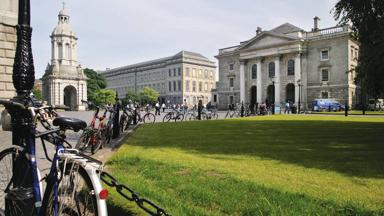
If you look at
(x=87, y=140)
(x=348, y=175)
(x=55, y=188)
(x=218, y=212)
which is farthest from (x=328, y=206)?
(x=87, y=140)

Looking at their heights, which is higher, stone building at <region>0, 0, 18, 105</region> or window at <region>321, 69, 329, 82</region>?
window at <region>321, 69, 329, 82</region>

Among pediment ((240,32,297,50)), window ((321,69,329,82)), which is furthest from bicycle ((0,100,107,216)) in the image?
pediment ((240,32,297,50))

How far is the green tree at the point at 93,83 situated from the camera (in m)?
92.4

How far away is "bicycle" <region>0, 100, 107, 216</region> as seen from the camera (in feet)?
10.00

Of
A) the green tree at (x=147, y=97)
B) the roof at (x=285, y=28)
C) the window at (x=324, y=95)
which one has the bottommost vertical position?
the window at (x=324, y=95)

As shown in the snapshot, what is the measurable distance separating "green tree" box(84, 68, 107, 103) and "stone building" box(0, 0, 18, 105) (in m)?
76.0

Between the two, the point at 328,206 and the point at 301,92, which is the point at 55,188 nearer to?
the point at 328,206

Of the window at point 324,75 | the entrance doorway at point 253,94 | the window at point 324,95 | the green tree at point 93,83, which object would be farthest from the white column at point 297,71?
the green tree at point 93,83

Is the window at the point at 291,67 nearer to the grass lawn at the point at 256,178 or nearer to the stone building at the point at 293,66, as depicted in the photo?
the stone building at the point at 293,66

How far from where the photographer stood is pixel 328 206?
4.12 m

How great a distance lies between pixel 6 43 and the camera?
54.5 ft

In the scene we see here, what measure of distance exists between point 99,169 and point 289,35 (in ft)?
203

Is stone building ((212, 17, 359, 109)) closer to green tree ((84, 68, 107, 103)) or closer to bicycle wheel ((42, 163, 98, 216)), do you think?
green tree ((84, 68, 107, 103))

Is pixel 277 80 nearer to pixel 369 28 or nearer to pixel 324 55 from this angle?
pixel 324 55
